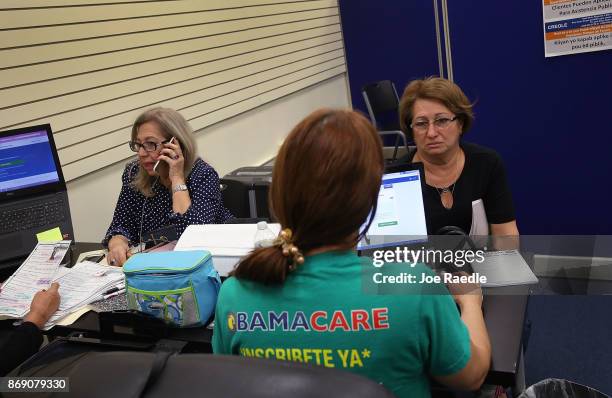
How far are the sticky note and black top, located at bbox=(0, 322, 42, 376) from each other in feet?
2.18

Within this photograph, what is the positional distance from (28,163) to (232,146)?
177cm

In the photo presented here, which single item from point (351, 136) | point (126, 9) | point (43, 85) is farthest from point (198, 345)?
point (126, 9)

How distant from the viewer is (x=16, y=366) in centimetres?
162

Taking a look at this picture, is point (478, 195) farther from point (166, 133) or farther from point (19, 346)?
point (19, 346)

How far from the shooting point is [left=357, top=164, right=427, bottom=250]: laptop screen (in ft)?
5.90

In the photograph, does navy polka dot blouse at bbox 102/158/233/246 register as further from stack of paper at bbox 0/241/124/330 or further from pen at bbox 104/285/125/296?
pen at bbox 104/285/125/296

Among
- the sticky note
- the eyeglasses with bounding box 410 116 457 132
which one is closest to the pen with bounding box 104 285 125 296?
the sticky note

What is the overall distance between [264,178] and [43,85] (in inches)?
48.3

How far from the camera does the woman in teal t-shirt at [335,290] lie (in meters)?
1.00

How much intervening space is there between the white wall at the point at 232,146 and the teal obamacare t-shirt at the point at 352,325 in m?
1.13

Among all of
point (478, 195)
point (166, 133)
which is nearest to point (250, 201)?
point (166, 133)

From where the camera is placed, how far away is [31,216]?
7.45ft

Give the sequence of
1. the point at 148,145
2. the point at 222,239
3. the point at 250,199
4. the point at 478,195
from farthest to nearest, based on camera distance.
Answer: the point at 250,199
the point at 148,145
the point at 478,195
the point at 222,239

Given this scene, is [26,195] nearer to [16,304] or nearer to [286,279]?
[16,304]
